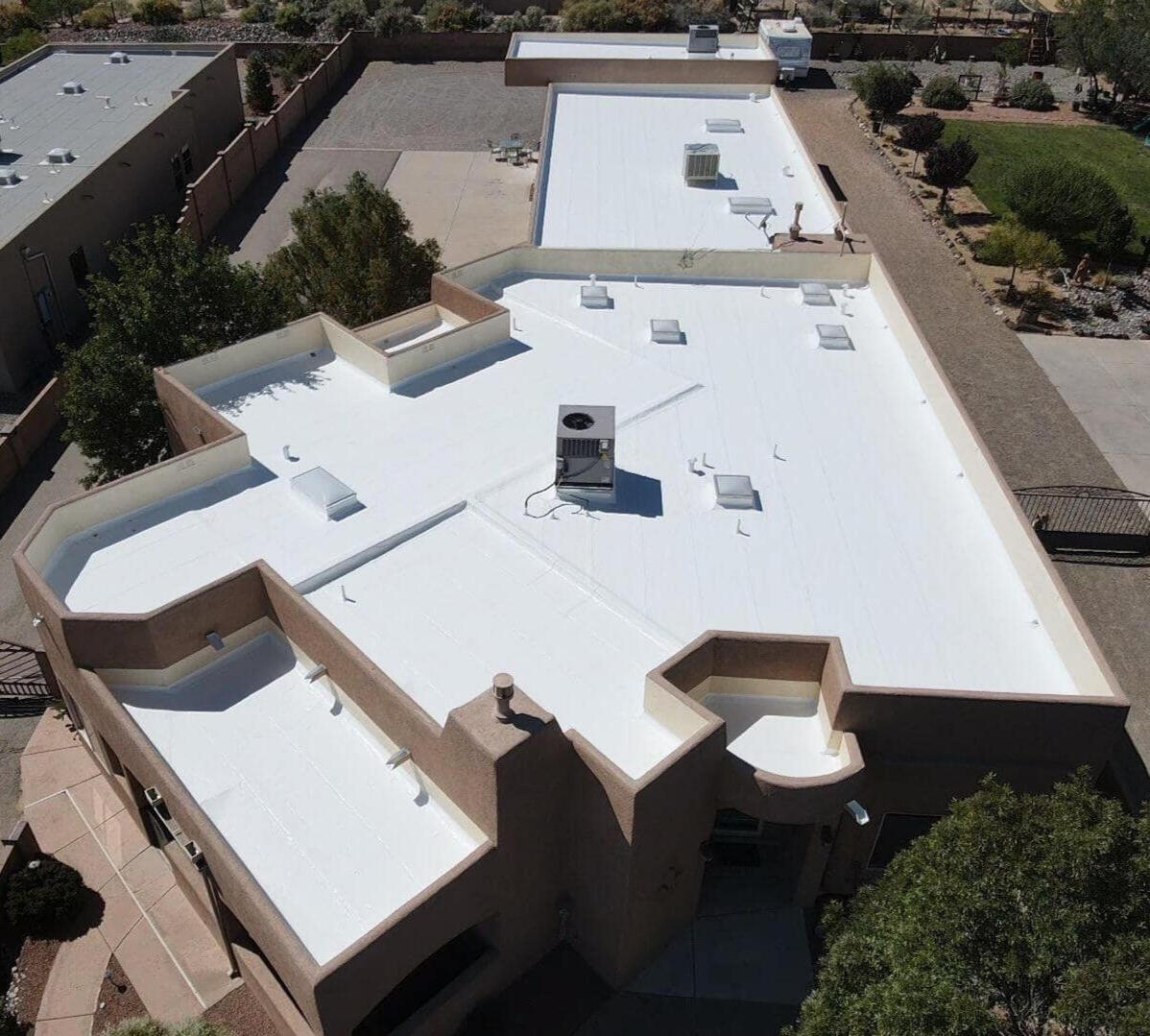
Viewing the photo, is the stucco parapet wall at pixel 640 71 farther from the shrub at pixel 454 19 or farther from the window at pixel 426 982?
the window at pixel 426 982

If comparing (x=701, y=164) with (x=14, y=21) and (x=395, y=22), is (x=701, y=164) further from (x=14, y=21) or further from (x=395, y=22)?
(x=14, y=21)

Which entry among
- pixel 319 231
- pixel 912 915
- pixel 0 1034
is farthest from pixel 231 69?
pixel 912 915

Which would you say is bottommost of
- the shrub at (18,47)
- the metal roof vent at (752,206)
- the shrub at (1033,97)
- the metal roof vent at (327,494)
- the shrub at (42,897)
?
the shrub at (42,897)

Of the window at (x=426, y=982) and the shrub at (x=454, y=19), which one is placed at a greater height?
the shrub at (x=454, y=19)

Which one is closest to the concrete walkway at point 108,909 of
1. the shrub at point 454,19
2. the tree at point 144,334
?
the tree at point 144,334

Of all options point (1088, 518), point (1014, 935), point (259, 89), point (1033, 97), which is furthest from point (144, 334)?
point (1033, 97)

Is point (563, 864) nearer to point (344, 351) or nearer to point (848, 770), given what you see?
point (848, 770)
